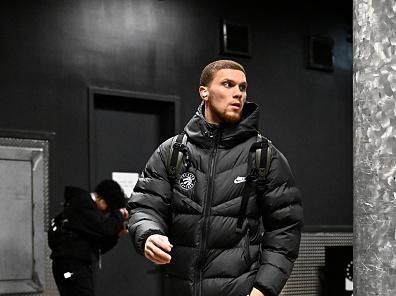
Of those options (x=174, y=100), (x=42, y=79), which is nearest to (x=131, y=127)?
(x=174, y=100)

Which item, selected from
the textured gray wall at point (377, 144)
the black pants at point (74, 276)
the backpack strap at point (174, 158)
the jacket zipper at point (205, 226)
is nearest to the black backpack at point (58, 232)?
the black pants at point (74, 276)

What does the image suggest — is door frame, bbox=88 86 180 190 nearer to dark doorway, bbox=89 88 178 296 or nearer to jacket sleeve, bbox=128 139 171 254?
dark doorway, bbox=89 88 178 296

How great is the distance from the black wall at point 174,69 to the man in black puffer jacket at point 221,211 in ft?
14.4

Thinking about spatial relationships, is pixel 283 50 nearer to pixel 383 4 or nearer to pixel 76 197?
pixel 76 197

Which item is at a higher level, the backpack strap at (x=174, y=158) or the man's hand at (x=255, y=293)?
the backpack strap at (x=174, y=158)

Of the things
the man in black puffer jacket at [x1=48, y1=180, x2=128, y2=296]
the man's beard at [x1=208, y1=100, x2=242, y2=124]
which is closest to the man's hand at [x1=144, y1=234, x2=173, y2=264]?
the man's beard at [x1=208, y1=100, x2=242, y2=124]

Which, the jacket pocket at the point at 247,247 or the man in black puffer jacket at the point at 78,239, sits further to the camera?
the man in black puffer jacket at the point at 78,239

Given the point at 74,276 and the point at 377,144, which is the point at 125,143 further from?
the point at 377,144

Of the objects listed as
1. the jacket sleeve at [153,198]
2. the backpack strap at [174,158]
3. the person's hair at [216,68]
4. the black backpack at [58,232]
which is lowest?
the black backpack at [58,232]

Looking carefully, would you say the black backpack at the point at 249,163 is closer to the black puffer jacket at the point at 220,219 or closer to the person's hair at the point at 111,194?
the black puffer jacket at the point at 220,219

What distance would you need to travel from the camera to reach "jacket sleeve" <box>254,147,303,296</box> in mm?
3396

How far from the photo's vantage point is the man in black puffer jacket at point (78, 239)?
22.2 feet

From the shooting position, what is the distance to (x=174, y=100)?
888cm

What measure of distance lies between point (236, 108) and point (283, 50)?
6642mm
